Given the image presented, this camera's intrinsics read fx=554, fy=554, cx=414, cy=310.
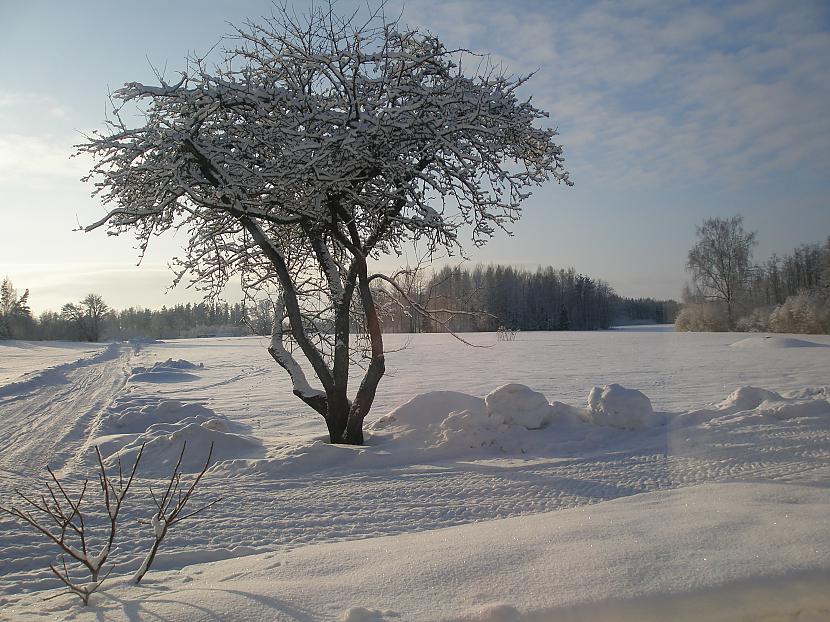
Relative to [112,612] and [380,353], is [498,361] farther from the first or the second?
[112,612]

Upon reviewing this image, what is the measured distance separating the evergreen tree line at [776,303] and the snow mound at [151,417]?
42.6 meters

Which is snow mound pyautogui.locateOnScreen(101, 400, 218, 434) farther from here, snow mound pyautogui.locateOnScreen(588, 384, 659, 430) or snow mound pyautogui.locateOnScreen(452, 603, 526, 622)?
snow mound pyautogui.locateOnScreen(452, 603, 526, 622)

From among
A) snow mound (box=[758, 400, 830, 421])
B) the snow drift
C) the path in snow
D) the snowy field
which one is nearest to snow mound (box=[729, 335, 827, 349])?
the snowy field

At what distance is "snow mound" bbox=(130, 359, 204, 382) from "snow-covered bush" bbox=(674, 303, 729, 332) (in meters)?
41.3

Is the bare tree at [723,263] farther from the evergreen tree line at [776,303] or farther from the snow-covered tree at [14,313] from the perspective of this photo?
the snow-covered tree at [14,313]

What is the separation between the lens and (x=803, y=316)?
39.6 metres

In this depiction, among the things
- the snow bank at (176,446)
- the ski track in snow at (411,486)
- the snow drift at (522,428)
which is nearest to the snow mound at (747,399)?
the snow drift at (522,428)

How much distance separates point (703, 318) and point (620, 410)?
45615 millimetres

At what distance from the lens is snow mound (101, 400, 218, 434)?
33.4 feet

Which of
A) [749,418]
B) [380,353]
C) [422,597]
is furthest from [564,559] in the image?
[749,418]

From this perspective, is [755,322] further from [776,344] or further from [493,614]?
[493,614]

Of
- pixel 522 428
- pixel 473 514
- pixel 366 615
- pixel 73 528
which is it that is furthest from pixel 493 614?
pixel 522 428

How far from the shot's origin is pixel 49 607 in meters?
3.00

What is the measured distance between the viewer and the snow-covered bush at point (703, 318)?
47375mm
